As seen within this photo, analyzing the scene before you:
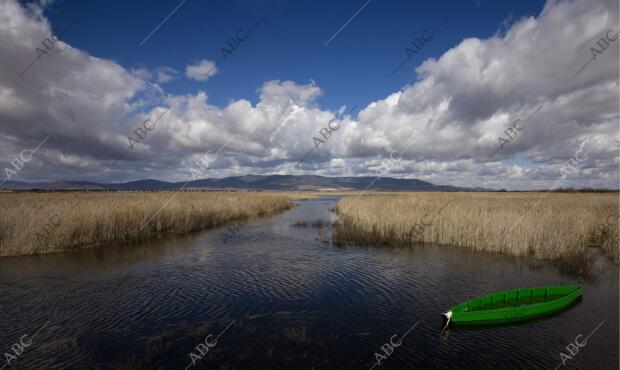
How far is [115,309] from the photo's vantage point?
10.2 m

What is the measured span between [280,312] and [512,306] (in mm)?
6914

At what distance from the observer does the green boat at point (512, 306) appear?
9008 mm

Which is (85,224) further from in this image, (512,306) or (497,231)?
(497,231)

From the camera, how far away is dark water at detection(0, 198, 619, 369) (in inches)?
301

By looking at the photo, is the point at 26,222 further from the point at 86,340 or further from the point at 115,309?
the point at 86,340

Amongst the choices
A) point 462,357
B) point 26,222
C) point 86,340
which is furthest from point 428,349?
point 26,222

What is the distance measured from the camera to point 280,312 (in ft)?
33.4

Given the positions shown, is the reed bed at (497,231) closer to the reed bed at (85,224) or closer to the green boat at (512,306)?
the green boat at (512,306)

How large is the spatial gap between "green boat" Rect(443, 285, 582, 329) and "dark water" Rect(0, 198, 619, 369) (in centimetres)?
30

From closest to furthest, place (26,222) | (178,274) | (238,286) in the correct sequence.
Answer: (238,286) → (178,274) → (26,222)

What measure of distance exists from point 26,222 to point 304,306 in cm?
1607

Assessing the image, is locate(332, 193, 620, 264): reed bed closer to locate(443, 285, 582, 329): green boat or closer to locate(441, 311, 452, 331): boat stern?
locate(443, 285, 582, 329): green boat

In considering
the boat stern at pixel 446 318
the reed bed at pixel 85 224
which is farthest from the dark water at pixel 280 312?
the reed bed at pixel 85 224

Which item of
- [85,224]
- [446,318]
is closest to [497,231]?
[446,318]
